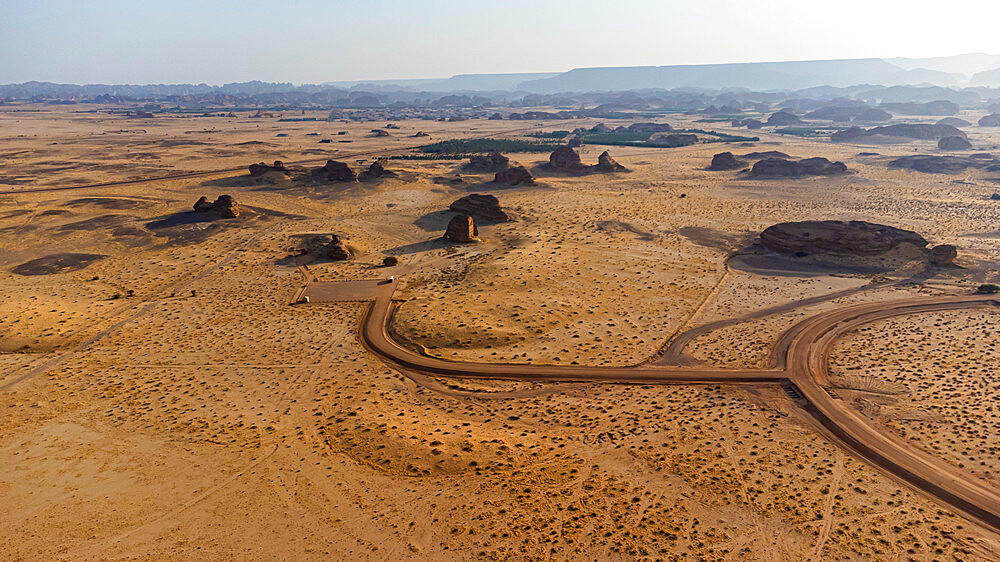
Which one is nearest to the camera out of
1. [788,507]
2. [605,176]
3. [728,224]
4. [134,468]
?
[788,507]

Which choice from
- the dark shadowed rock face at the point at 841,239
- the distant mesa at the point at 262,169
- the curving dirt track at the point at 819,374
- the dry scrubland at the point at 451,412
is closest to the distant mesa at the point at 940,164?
the dry scrubland at the point at 451,412

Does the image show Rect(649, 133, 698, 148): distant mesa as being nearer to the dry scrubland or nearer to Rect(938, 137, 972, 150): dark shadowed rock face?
Rect(938, 137, 972, 150): dark shadowed rock face

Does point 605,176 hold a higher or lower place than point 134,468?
higher

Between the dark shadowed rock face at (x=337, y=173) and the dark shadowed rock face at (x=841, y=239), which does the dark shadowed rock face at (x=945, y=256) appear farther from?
the dark shadowed rock face at (x=337, y=173)

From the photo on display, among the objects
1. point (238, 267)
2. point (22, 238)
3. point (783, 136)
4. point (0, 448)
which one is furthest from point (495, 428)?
point (783, 136)

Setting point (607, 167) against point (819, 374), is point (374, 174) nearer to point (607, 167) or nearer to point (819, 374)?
point (607, 167)

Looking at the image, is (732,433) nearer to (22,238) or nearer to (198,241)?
(198,241)
